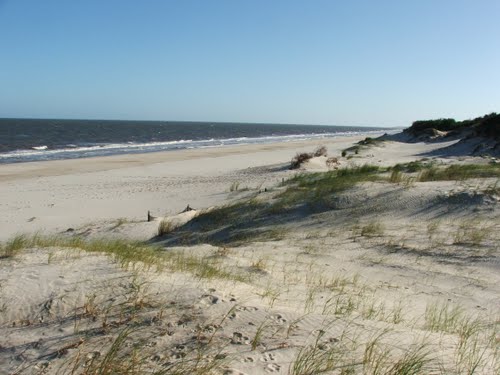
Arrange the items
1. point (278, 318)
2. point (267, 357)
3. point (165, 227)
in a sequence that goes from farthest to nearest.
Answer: point (165, 227), point (278, 318), point (267, 357)

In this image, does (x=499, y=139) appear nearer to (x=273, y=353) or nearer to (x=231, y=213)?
(x=231, y=213)

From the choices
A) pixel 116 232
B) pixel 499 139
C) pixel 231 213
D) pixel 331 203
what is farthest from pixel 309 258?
pixel 499 139

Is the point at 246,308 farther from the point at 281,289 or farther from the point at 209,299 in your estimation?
the point at 281,289

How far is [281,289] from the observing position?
436 cm

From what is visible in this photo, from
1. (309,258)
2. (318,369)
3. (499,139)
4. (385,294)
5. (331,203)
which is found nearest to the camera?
(318,369)

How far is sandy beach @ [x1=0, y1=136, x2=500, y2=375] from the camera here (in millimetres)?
2635

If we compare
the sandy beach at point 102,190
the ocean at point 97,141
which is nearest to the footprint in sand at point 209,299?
the sandy beach at point 102,190

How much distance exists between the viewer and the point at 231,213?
365 inches

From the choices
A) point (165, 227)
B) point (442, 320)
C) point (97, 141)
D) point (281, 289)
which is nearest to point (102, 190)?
point (165, 227)

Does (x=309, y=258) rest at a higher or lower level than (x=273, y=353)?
lower

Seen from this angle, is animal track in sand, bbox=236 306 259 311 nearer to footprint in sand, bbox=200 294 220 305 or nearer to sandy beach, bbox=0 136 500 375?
sandy beach, bbox=0 136 500 375

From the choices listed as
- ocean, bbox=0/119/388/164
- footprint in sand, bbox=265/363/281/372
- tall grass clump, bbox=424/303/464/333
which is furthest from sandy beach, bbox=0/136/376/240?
ocean, bbox=0/119/388/164

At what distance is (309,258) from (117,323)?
3.50 meters

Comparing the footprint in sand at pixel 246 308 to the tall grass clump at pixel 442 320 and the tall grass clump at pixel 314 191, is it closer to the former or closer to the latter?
the tall grass clump at pixel 442 320
